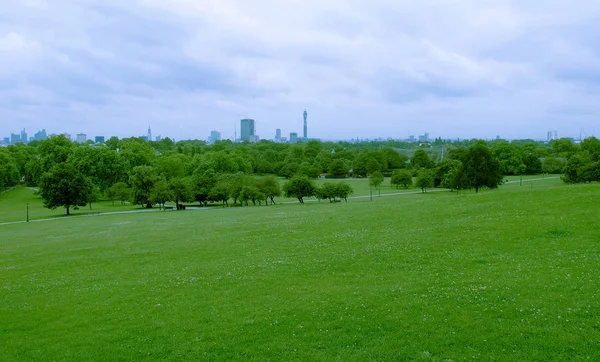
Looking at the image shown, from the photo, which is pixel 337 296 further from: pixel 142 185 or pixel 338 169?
pixel 338 169

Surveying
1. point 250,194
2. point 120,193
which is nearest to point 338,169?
point 250,194

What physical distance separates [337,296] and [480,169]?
5708 cm

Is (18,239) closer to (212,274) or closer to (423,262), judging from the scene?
(212,274)

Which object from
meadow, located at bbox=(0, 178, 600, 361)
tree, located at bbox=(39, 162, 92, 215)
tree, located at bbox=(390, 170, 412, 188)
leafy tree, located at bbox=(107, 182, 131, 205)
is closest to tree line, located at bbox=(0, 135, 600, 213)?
leafy tree, located at bbox=(107, 182, 131, 205)

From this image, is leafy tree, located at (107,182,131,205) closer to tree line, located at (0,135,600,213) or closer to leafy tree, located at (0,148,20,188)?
tree line, located at (0,135,600,213)

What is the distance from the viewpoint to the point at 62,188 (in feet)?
212

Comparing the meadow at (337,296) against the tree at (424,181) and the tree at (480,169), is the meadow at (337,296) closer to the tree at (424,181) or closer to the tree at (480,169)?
the tree at (480,169)

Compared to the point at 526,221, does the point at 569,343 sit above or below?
below

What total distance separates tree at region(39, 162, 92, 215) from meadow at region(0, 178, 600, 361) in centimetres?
4629

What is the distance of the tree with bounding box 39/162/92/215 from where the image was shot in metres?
64.3

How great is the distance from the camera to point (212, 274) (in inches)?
677

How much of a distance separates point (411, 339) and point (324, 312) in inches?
108

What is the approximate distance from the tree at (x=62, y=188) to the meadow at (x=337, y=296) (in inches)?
1822

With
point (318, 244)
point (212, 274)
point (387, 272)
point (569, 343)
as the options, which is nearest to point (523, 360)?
point (569, 343)
